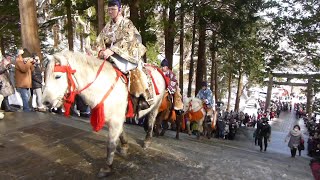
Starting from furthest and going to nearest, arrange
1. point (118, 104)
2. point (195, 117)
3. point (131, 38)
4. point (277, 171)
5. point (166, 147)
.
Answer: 1. point (195, 117)
2. point (166, 147)
3. point (277, 171)
4. point (131, 38)
5. point (118, 104)

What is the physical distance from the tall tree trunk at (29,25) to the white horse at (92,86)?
652cm

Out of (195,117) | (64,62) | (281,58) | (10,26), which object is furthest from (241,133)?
(64,62)

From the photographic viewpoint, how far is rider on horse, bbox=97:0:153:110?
5.00 meters

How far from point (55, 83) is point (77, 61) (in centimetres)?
46

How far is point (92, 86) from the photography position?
4.44 meters

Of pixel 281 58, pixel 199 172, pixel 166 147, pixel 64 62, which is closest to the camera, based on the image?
pixel 64 62

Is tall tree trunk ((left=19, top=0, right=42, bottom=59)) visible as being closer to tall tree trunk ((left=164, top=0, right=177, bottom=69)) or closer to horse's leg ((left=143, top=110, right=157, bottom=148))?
tall tree trunk ((left=164, top=0, right=177, bottom=69))

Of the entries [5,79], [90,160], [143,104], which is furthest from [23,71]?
[143,104]

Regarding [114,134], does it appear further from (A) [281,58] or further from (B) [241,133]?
(B) [241,133]

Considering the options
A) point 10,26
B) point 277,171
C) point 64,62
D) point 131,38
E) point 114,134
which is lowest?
point 277,171

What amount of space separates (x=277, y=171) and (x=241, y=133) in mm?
18051

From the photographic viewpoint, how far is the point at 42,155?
567 centimetres

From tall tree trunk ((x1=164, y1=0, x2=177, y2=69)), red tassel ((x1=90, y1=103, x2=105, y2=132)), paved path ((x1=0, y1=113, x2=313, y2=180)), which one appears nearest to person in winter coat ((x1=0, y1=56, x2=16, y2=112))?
paved path ((x1=0, y1=113, x2=313, y2=180))

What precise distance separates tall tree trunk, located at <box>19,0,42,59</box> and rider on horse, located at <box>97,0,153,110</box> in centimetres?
582
